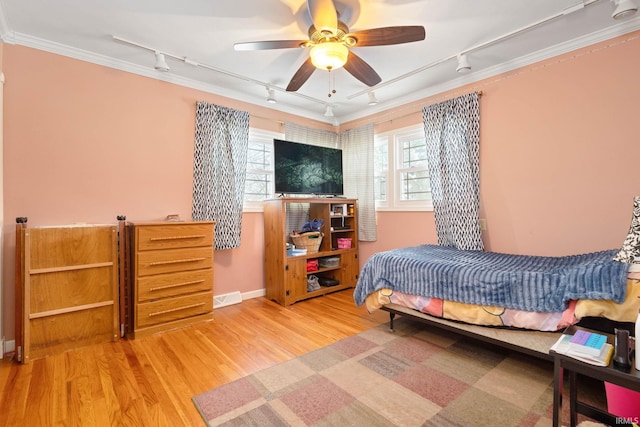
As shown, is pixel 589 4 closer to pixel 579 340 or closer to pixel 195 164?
pixel 579 340

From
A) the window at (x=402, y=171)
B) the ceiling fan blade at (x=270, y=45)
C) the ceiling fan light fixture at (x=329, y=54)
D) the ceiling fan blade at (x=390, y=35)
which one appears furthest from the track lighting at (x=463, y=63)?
the ceiling fan blade at (x=270, y=45)

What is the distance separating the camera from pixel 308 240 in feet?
11.9

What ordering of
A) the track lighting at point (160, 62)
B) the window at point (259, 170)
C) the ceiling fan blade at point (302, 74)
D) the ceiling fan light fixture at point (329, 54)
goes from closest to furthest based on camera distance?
1. the ceiling fan light fixture at point (329, 54)
2. the ceiling fan blade at point (302, 74)
3. the track lighting at point (160, 62)
4. the window at point (259, 170)

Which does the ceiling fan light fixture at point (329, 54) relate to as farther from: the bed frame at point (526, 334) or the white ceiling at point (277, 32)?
the bed frame at point (526, 334)

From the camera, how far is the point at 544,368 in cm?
195

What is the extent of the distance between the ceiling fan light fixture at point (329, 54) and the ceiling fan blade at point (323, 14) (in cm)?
10

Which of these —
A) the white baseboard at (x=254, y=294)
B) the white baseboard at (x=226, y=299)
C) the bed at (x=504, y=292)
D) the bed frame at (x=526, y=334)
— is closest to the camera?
the bed at (x=504, y=292)

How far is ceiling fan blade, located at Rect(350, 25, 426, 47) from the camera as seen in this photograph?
186cm

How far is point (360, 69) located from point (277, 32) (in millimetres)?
731

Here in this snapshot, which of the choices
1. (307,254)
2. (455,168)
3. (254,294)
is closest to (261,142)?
(307,254)

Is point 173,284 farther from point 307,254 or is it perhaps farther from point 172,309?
point 307,254

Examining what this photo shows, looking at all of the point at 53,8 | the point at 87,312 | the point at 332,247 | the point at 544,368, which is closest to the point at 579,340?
the point at 544,368

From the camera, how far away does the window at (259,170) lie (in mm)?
3736

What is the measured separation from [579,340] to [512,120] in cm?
232
